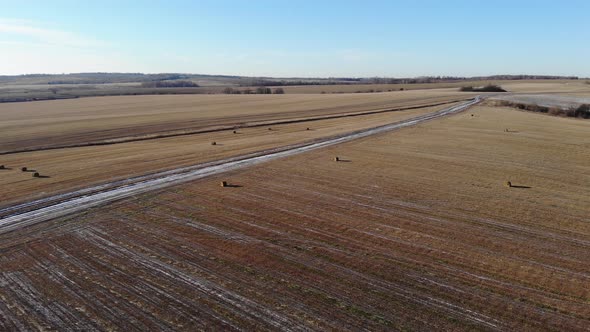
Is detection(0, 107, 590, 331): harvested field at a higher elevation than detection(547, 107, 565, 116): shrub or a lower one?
lower

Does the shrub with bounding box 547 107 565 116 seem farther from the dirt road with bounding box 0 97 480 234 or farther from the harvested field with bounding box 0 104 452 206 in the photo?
the dirt road with bounding box 0 97 480 234

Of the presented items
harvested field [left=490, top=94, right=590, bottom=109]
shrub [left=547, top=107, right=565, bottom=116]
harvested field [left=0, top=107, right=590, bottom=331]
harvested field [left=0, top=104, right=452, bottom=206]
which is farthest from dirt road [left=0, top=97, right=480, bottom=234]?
harvested field [left=490, top=94, right=590, bottom=109]

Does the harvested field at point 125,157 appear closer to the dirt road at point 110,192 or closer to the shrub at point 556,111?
the dirt road at point 110,192

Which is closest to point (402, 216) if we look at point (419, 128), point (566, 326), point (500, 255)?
point (500, 255)

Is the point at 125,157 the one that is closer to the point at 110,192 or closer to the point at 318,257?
the point at 110,192

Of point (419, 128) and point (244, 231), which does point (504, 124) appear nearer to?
point (419, 128)

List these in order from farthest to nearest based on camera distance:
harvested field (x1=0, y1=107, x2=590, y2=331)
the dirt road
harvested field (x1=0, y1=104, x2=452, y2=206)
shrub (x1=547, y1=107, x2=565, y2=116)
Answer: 1. shrub (x1=547, y1=107, x2=565, y2=116)
2. harvested field (x1=0, y1=104, x2=452, y2=206)
3. the dirt road
4. harvested field (x1=0, y1=107, x2=590, y2=331)
